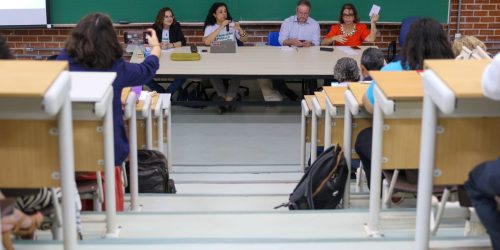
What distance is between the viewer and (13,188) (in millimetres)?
2229

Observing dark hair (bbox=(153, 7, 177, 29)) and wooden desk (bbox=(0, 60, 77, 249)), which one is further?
dark hair (bbox=(153, 7, 177, 29))

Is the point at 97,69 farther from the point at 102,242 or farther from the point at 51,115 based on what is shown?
the point at 51,115

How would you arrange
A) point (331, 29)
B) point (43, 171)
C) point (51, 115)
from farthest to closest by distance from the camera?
point (331, 29) → point (43, 171) → point (51, 115)

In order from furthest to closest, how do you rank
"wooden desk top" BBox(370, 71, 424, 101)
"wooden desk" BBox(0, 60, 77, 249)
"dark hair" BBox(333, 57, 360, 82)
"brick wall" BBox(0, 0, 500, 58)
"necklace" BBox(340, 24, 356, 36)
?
"brick wall" BBox(0, 0, 500, 58)
"necklace" BBox(340, 24, 356, 36)
"dark hair" BBox(333, 57, 360, 82)
"wooden desk top" BBox(370, 71, 424, 101)
"wooden desk" BBox(0, 60, 77, 249)

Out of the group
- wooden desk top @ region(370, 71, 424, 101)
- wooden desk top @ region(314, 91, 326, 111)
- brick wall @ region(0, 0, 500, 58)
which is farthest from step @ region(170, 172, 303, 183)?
brick wall @ region(0, 0, 500, 58)

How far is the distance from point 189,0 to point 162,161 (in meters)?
4.49

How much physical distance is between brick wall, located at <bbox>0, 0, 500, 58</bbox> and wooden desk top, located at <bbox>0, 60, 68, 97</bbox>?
614 centimetres

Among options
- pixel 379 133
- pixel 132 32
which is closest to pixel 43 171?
pixel 379 133

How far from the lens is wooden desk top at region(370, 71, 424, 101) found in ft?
8.06

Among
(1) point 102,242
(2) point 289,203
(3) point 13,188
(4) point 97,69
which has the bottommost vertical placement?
(2) point 289,203

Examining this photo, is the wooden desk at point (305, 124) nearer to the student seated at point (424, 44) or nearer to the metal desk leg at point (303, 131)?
the metal desk leg at point (303, 131)

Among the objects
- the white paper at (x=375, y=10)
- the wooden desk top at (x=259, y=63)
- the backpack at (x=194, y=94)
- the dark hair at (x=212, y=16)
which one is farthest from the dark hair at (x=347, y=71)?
the white paper at (x=375, y=10)

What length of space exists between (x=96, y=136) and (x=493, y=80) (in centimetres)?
149

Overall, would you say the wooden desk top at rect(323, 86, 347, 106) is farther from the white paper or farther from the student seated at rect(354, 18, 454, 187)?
the white paper
